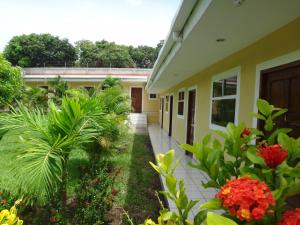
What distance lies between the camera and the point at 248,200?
2.81ft

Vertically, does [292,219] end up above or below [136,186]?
above

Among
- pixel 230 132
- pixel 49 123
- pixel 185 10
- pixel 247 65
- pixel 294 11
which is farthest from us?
pixel 247 65

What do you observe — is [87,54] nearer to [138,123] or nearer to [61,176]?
[138,123]

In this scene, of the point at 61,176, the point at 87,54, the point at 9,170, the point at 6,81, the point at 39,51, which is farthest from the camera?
the point at 87,54

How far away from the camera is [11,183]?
Result: 538 centimetres

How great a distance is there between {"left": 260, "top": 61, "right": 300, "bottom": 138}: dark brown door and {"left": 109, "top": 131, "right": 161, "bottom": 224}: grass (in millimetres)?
2616

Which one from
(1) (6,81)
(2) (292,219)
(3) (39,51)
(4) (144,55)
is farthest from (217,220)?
(4) (144,55)

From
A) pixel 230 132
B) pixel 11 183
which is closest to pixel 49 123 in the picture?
pixel 230 132

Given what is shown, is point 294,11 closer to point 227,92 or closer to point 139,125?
point 227,92

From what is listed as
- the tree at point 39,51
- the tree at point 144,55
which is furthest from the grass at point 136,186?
the tree at point 144,55

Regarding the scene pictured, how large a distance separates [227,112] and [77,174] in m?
4.02

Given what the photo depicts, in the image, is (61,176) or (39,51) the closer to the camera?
(61,176)

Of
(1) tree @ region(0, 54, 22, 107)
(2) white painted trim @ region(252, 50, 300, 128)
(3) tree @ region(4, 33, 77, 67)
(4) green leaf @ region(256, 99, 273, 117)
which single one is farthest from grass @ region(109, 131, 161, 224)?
(3) tree @ region(4, 33, 77, 67)

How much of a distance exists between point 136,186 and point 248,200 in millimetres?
4882
